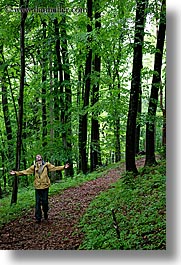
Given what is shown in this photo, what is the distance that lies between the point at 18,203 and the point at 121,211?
1216mm

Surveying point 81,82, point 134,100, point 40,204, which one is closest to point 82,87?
point 81,82

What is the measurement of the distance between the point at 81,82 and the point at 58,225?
194 centimetres

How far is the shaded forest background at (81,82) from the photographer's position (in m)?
4.47

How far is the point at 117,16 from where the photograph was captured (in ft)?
14.9

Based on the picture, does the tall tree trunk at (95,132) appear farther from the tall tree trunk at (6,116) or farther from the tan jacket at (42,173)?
the tall tree trunk at (6,116)

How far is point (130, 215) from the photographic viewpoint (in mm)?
4016

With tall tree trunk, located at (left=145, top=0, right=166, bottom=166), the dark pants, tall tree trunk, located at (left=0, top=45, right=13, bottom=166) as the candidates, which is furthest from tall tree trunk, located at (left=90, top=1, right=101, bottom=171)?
tall tree trunk, located at (left=0, top=45, right=13, bottom=166)

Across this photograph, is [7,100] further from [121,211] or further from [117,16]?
[121,211]

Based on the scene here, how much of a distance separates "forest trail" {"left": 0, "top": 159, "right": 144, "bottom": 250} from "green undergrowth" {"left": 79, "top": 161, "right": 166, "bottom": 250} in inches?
4.4

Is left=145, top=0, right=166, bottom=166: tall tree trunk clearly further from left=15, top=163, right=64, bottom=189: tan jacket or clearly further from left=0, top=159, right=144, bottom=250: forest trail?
left=15, top=163, right=64, bottom=189: tan jacket

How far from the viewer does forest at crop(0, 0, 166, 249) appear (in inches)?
176

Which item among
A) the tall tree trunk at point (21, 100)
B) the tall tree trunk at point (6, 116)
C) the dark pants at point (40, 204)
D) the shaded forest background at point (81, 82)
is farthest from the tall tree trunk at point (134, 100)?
the tall tree trunk at point (6, 116)

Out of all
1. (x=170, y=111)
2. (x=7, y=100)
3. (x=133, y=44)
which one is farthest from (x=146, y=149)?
(x=7, y=100)

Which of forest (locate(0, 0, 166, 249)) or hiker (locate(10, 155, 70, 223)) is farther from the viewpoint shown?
forest (locate(0, 0, 166, 249))
